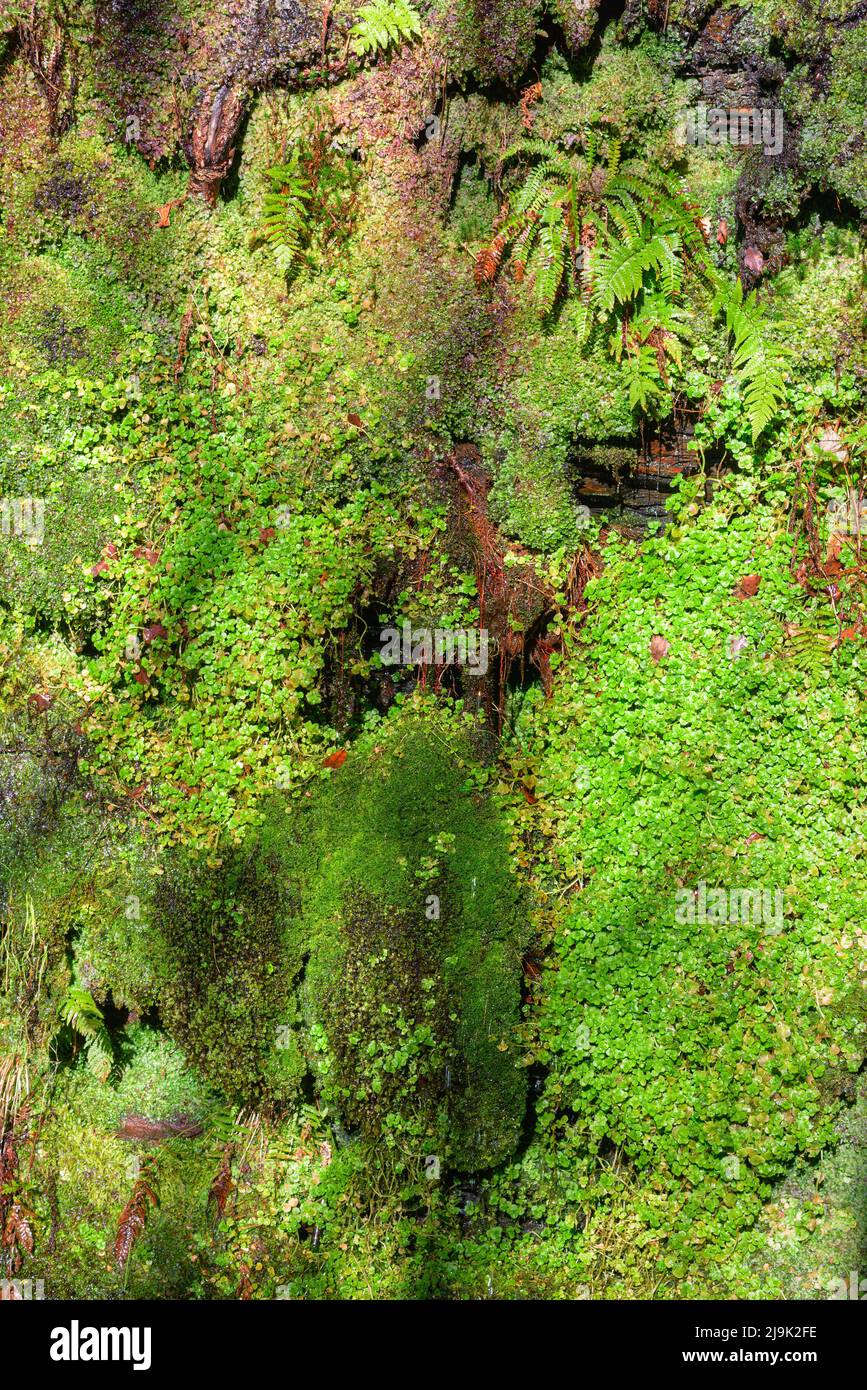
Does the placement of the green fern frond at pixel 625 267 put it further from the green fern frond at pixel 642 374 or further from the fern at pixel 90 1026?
the fern at pixel 90 1026

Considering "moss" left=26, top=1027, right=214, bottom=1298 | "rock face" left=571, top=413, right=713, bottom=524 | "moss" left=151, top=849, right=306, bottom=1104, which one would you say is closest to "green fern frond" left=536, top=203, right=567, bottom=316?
"rock face" left=571, top=413, right=713, bottom=524

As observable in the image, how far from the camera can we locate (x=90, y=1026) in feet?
21.2

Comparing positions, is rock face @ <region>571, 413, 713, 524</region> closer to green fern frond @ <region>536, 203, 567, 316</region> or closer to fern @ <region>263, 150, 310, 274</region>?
green fern frond @ <region>536, 203, 567, 316</region>

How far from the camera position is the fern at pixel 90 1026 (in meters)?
6.41

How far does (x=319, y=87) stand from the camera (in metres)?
6.78

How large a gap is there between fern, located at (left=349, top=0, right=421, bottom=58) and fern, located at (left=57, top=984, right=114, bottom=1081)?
6.36m

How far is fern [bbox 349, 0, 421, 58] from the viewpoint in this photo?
652 centimetres

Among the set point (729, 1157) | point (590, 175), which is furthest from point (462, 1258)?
point (590, 175)

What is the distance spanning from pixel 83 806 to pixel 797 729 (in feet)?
14.7

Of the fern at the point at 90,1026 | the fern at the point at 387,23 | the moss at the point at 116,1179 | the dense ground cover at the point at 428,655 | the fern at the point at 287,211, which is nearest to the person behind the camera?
the dense ground cover at the point at 428,655

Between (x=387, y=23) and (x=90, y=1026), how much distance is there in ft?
21.8

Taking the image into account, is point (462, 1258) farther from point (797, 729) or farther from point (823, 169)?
point (823, 169)

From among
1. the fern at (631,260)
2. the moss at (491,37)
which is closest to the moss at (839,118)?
the fern at (631,260)

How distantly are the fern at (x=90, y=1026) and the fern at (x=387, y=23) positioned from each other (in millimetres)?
6358
